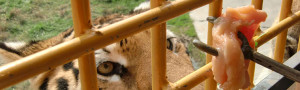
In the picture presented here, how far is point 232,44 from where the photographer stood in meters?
0.80

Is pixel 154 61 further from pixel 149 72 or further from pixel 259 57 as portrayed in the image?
pixel 149 72

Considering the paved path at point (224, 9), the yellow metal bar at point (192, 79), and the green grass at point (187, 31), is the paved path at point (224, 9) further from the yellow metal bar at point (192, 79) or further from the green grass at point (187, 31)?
the yellow metal bar at point (192, 79)

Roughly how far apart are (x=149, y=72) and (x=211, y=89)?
0.51 m

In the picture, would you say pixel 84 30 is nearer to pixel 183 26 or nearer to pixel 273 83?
pixel 273 83

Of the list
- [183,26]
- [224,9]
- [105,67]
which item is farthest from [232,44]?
[224,9]

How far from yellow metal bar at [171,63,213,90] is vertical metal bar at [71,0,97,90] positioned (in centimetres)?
25

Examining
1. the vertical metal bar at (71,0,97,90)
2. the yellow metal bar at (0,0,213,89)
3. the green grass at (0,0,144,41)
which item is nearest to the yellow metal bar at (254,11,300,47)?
the yellow metal bar at (0,0,213,89)

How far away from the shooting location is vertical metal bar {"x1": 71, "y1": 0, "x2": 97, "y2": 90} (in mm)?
632

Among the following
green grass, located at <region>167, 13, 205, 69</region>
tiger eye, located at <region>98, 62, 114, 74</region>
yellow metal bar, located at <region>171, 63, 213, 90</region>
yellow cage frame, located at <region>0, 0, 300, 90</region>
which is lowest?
green grass, located at <region>167, 13, 205, 69</region>

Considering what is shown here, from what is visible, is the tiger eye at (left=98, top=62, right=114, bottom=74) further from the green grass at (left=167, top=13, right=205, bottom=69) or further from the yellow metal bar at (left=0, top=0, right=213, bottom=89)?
the green grass at (left=167, top=13, right=205, bottom=69)

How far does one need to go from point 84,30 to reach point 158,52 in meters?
0.23

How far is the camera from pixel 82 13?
637mm

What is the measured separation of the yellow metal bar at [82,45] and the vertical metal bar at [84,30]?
0.02m

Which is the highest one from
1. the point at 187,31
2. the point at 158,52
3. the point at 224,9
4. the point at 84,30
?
the point at 84,30
